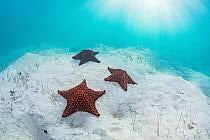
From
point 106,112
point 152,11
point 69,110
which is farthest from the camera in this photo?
point 152,11

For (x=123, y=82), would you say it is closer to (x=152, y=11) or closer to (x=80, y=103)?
(x=80, y=103)

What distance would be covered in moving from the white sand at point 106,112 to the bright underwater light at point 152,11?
148 feet

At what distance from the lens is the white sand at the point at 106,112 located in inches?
147

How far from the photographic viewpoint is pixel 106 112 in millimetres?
4664

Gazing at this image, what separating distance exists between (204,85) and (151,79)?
491cm

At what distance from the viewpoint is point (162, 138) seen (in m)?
3.65

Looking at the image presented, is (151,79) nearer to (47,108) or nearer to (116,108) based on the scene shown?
(116,108)

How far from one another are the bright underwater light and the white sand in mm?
45158

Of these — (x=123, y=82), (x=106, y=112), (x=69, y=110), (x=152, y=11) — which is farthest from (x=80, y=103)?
(x=152, y=11)

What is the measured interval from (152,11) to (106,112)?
2625 inches

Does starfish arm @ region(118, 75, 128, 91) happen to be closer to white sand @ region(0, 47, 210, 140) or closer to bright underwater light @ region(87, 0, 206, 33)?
white sand @ region(0, 47, 210, 140)

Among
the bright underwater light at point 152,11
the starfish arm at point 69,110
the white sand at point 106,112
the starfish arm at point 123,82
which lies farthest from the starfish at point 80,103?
the bright underwater light at point 152,11

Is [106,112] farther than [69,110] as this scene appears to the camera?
Yes

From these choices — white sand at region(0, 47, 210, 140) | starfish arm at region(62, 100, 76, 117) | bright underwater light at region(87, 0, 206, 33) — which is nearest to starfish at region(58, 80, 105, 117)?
starfish arm at region(62, 100, 76, 117)
